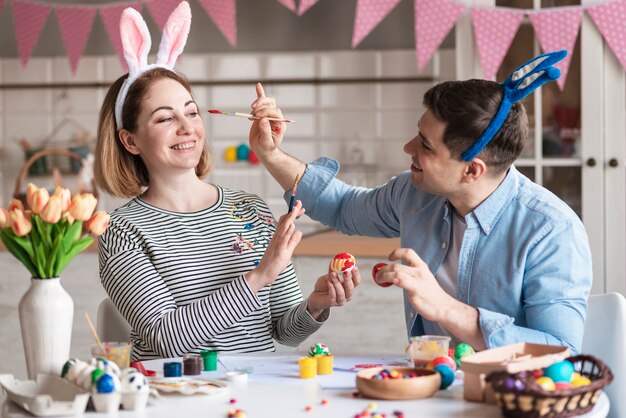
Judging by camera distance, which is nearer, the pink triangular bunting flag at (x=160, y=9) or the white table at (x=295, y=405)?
the white table at (x=295, y=405)

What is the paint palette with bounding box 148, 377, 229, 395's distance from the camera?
5.40 ft

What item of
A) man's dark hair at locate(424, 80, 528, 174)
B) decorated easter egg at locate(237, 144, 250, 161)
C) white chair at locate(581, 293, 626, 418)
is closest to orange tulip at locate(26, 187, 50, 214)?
man's dark hair at locate(424, 80, 528, 174)

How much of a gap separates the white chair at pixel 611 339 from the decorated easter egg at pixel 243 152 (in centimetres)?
298

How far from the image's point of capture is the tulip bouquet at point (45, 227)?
5.37 ft

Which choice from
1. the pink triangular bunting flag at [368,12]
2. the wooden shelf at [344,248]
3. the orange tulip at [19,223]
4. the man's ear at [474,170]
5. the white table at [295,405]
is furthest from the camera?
the pink triangular bunting flag at [368,12]

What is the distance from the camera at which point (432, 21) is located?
4094 millimetres

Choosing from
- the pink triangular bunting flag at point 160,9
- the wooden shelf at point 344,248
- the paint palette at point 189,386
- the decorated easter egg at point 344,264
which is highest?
the pink triangular bunting flag at point 160,9

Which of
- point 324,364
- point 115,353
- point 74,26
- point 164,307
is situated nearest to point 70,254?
point 115,353

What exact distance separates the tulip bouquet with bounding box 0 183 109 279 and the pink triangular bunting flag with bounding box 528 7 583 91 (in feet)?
8.96

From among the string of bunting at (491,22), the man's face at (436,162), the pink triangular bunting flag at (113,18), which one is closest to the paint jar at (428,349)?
the man's face at (436,162)

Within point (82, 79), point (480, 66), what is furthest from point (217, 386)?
point (82, 79)

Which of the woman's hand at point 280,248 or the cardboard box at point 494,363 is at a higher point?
the woman's hand at point 280,248

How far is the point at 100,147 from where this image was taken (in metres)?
2.31

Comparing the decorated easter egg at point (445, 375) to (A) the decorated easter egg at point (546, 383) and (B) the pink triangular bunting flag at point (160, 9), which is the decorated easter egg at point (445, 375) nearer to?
(A) the decorated easter egg at point (546, 383)
